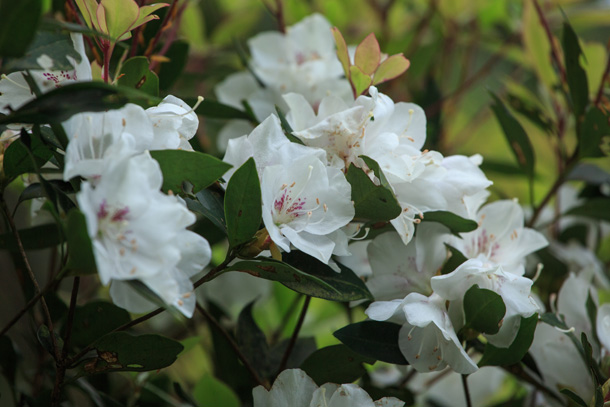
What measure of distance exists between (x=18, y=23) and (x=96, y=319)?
382 millimetres

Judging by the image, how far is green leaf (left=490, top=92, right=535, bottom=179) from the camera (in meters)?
0.91

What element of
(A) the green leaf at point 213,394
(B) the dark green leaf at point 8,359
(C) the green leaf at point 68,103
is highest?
(C) the green leaf at point 68,103

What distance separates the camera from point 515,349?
0.69 m

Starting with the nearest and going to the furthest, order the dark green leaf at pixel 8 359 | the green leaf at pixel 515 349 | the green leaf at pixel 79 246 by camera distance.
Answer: the green leaf at pixel 79 246 → the green leaf at pixel 515 349 → the dark green leaf at pixel 8 359

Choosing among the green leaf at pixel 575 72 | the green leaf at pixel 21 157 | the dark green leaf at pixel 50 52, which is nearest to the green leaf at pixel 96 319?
the green leaf at pixel 21 157

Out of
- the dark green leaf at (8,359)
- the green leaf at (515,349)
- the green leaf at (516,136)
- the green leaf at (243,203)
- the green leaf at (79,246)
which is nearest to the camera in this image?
the green leaf at (79,246)

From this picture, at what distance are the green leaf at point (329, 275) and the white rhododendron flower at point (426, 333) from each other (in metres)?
0.02

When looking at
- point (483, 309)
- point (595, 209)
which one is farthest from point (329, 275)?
point (595, 209)

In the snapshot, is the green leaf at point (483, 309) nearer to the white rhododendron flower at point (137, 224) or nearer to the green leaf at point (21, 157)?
the white rhododendron flower at point (137, 224)

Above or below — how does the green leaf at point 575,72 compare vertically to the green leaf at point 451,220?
above

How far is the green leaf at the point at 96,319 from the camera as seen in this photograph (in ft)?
2.35

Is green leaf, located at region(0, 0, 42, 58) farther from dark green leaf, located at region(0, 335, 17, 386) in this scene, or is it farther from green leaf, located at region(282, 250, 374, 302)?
dark green leaf, located at region(0, 335, 17, 386)

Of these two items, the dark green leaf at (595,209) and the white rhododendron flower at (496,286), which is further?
the dark green leaf at (595,209)

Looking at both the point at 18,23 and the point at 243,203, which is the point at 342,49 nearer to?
the point at 243,203
